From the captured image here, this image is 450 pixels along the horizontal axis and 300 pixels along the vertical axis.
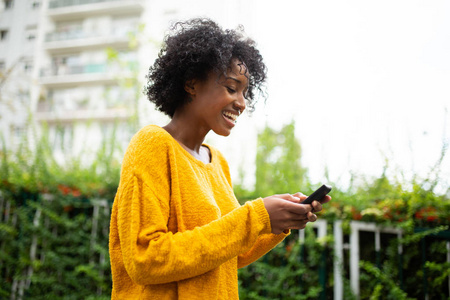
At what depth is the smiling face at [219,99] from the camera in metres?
1.20

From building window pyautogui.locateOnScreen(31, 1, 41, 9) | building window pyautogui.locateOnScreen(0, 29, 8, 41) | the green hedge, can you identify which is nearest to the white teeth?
the green hedge

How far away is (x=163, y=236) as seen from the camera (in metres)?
0.95

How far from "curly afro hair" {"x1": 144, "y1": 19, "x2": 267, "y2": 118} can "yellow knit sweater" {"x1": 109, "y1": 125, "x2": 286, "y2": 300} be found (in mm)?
246

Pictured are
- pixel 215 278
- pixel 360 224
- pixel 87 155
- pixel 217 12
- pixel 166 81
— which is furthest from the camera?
pixel 217 12

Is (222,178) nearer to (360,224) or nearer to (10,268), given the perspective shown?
(360,224)

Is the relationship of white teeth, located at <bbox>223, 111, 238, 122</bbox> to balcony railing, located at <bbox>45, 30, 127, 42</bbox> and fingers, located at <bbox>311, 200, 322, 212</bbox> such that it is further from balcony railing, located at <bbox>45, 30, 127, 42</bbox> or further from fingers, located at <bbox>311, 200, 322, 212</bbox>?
balcony railing, located at <bbox>45, 30, 127, 42</bbox>

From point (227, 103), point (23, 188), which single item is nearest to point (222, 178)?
point (227, 103)

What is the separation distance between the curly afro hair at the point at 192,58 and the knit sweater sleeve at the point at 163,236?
1.27ft

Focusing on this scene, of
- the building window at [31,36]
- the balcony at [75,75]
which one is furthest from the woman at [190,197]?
the building window at [31,36]

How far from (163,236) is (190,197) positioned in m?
0.17

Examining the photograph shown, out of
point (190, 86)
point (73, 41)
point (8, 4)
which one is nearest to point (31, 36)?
point (8, 4)

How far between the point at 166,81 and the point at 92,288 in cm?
295

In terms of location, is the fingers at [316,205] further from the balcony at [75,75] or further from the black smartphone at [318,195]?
the balcony at [75,75]

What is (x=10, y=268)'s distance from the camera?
3.67 m
